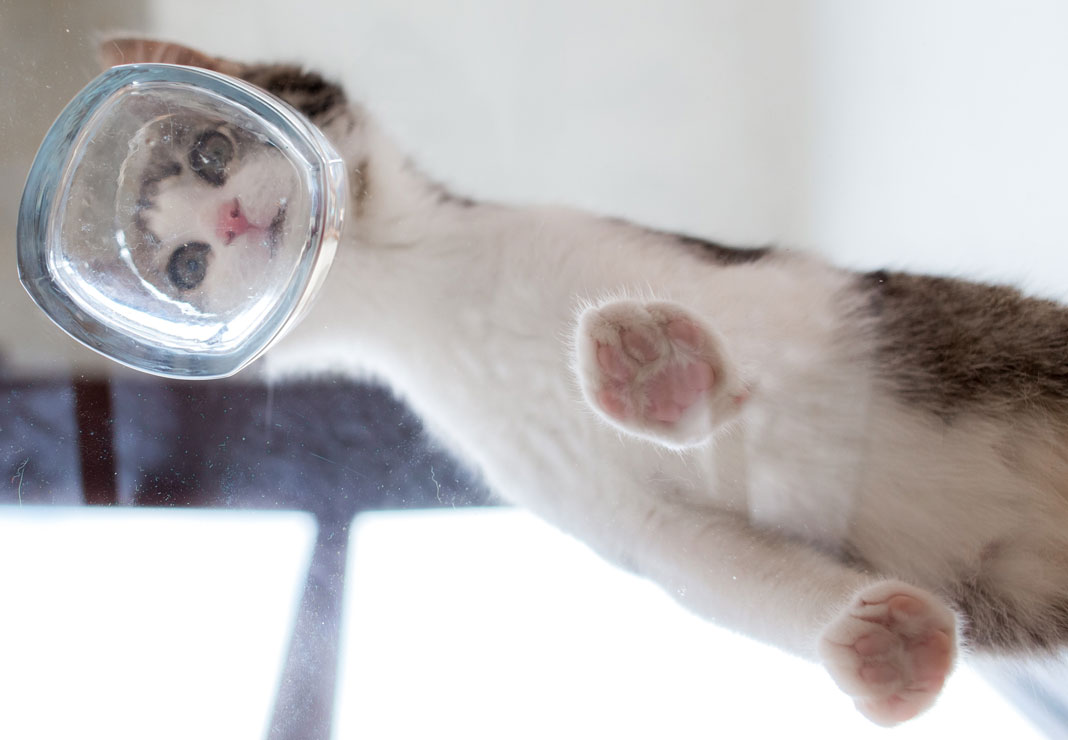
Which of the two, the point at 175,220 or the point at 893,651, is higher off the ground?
the point at 175,220

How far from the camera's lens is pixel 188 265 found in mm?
901

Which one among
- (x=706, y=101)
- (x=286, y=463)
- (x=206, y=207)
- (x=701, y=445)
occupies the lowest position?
(x=286, y=463)

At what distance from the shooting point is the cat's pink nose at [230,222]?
0.87 meters

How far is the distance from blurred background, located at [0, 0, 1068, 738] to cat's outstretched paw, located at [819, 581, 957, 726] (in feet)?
1.48

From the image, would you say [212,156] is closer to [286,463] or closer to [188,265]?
[188,265]

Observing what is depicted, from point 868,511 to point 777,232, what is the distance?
0.38m

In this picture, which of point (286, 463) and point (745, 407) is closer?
point (745, 407)

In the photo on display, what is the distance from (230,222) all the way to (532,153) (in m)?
0.40

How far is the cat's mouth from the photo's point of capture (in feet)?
2.85

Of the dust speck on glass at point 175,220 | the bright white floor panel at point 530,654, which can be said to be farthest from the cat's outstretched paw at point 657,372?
the dust speck on glass at point 175,220

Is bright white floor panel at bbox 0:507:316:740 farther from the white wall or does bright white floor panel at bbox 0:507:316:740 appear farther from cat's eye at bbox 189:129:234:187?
cat's eye at bbox 189:129:234:187

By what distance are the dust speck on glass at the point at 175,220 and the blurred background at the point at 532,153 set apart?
100 millimetres

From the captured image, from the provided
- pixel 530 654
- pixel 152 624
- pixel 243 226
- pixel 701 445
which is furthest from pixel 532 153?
pixel 152 624

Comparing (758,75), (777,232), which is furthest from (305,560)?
(758,75)
